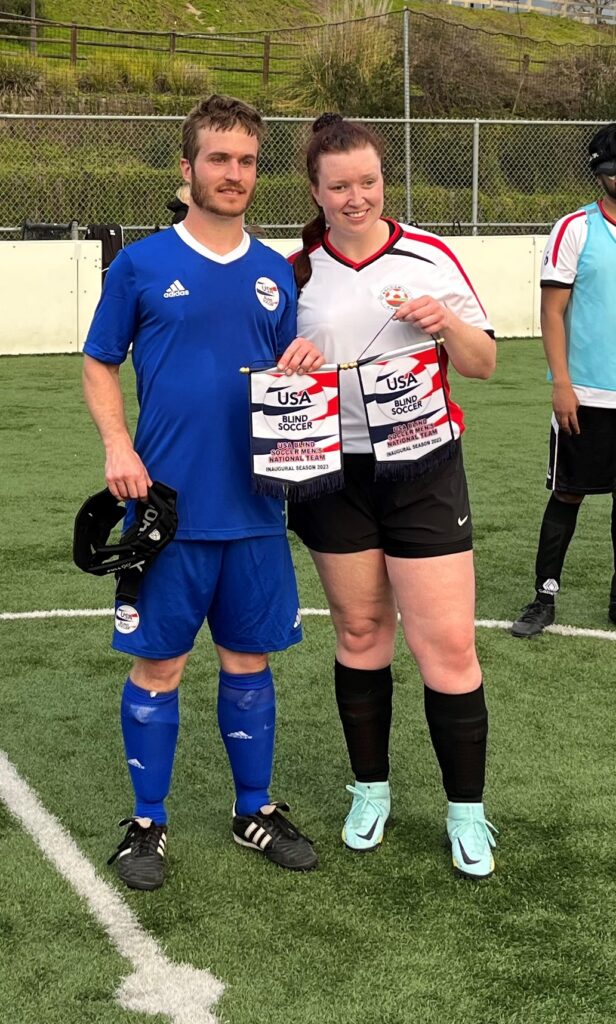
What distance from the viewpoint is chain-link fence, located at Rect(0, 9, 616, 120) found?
25078 millimetres

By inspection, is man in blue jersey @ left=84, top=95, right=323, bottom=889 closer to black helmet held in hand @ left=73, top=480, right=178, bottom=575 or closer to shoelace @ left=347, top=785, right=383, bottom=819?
black helmet held in hand @ left=73, top=480, right=178, bottom=575

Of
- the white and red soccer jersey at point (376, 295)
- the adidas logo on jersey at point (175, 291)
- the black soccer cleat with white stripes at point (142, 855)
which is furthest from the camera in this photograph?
the black soccer cleat with white stripes at point (142, 855)

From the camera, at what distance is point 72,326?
584 inches

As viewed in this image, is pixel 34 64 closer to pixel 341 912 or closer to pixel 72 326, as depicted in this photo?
pixel 72 326

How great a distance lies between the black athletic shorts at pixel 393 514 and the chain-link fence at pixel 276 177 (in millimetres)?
15034

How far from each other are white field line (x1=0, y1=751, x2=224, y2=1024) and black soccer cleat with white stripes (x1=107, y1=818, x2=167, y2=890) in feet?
0.16

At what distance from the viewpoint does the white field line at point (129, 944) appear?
2.81 m

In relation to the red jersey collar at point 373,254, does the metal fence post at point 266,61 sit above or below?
above

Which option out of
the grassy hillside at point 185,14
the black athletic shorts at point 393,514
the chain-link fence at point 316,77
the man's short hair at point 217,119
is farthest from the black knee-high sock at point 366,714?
the grassy hillside at point 185,14

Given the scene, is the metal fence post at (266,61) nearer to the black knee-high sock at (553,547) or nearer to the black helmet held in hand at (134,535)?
the black knee-high sock at (553,547)

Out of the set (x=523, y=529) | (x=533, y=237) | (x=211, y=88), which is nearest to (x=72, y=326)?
(x=533, y=237)

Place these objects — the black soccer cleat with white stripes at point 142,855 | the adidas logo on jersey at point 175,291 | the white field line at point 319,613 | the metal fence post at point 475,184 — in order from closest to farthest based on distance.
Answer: the adidas logo on jersey at point 175,291, the black soccer cleat with white stripes at point 142,855, the white field line at point 319,613, the metal fence post at point 475,184

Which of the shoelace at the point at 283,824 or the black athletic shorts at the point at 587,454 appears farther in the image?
the black athletic shorts at the point at 587,454

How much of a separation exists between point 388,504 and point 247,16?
53.8 metres
